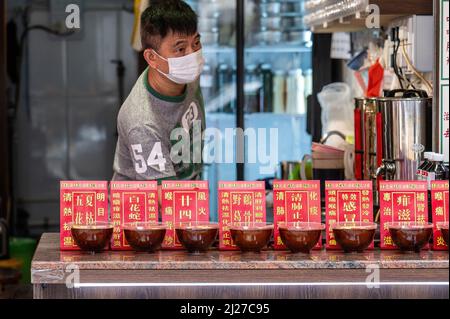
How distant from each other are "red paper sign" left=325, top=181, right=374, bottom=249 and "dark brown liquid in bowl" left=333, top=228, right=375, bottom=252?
0.10m

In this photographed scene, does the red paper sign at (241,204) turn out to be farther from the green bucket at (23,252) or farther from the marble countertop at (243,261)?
the green bucket at (23,252)

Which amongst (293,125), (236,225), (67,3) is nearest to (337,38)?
(293,125)

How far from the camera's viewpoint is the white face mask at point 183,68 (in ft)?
16.9

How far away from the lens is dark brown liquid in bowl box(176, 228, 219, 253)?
342 centimetres

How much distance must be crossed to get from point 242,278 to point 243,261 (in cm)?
6

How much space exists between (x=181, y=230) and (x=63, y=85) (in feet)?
14.4

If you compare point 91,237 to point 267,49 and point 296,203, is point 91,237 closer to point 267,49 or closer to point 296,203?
point 296,203

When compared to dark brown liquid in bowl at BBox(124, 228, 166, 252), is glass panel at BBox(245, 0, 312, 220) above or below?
above

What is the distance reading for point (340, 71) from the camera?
7512 mm

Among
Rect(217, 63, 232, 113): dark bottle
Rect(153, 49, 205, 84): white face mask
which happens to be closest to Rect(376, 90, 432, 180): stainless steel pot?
Rect(153, 49, 205, 84): white face mask

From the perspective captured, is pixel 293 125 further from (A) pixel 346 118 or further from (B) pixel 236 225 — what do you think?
(B) pixel 236 225

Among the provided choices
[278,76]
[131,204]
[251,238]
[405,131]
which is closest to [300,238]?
[251,238]

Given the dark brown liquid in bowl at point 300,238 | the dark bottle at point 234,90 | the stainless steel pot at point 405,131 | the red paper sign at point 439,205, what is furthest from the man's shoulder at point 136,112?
the dark bottle at point 234,90

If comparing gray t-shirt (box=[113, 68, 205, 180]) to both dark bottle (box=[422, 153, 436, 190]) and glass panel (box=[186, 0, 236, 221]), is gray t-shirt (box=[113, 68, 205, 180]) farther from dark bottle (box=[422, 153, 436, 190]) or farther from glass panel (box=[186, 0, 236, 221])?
glass panel (box=[186, 0, 236, 221])
